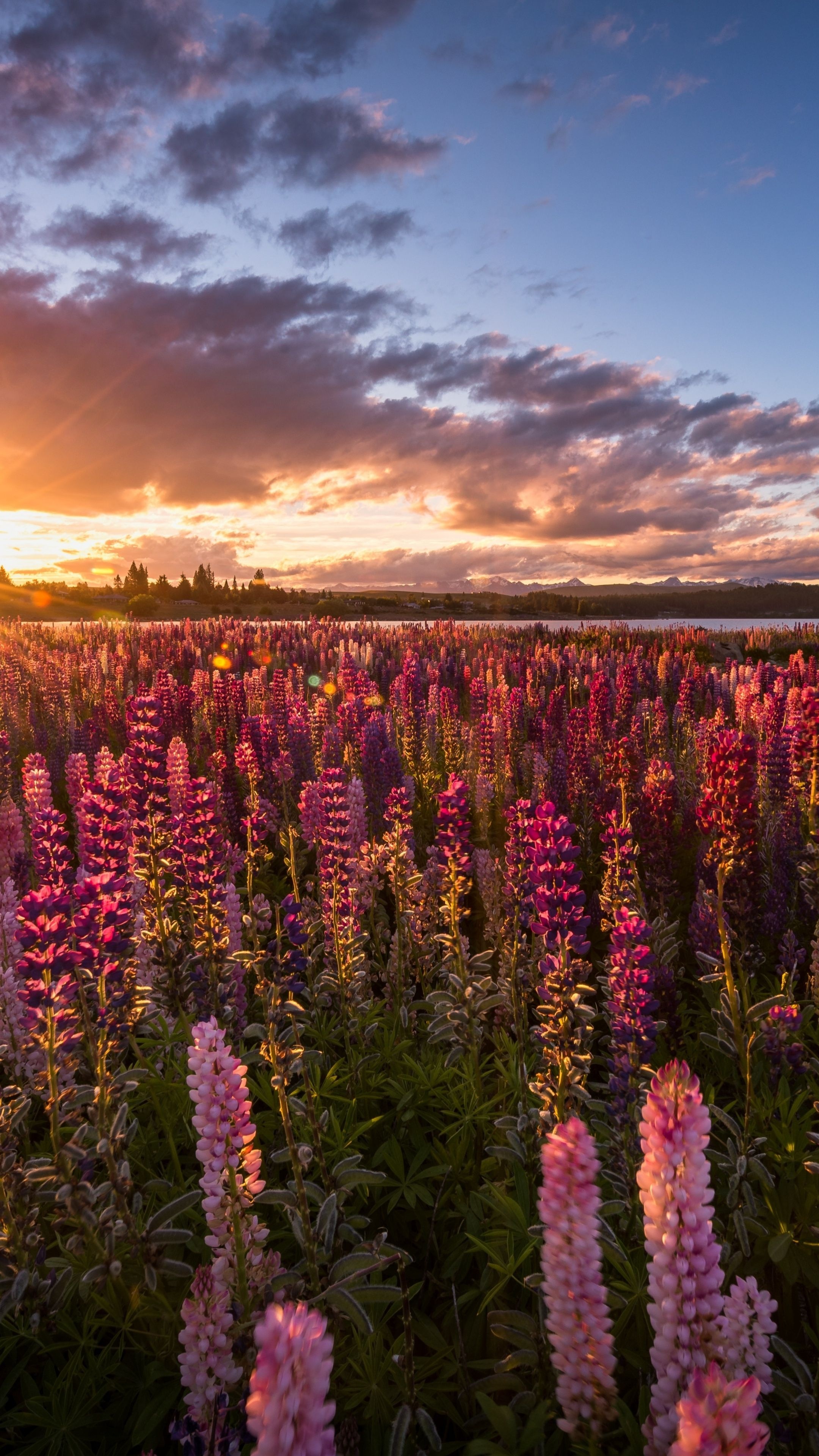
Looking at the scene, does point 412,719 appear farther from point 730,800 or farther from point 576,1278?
point 576,1278

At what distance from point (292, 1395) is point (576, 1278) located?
30.9 inches

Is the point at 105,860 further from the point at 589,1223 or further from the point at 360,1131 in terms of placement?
the point at 589,1223

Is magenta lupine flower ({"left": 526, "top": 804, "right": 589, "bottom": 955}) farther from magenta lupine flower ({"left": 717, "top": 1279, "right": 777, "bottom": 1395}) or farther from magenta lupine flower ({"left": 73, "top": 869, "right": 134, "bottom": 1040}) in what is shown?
magenta lupine flower ({"left": 73, "top": 869, "right": 134, "bottom": 1040})

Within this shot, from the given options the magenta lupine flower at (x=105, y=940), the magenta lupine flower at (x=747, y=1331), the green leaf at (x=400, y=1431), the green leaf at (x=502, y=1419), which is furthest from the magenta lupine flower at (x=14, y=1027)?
the magenta lupine flower at (x=747, y=1331)

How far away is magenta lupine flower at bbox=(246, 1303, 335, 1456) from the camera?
1.16 meters

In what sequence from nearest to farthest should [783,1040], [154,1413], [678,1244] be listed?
[678,1244]
[154,1413]
[783,1040]

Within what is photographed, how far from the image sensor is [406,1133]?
397cm

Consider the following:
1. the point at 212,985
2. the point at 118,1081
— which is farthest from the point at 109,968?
the point at 212,985

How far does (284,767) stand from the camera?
7.75 meters

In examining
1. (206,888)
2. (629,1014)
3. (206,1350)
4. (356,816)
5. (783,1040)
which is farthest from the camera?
(356,816)

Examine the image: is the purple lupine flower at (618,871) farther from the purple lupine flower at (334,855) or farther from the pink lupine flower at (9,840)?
the pink lupine flower at (9,840)

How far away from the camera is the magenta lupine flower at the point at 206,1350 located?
2.01 meters

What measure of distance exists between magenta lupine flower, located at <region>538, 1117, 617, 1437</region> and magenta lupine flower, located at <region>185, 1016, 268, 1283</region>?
902 millimetres

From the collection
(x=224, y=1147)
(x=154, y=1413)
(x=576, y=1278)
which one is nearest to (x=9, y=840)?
(x=154, y=1413)
